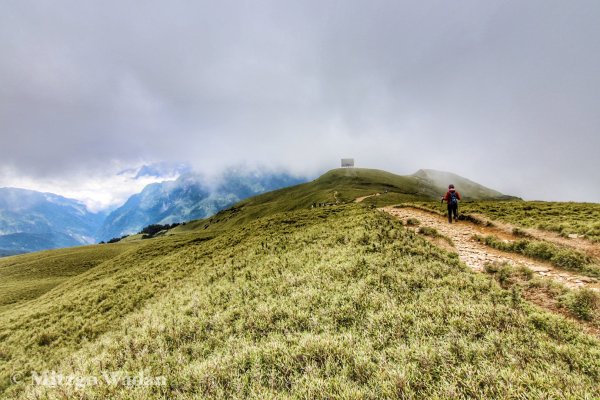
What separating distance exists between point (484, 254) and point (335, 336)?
1208 cm

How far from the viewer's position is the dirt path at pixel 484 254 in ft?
35.4

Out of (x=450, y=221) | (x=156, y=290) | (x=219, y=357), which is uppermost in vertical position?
(x=450, y=221)

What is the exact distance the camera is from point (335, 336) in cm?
788

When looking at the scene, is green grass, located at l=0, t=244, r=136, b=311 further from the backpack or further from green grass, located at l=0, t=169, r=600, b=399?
the backpack

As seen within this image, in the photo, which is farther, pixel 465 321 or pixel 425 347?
pixel 465 321

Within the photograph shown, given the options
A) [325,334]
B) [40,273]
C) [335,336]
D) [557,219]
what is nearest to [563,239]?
[557,219]

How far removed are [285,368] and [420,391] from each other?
3416 millimetres

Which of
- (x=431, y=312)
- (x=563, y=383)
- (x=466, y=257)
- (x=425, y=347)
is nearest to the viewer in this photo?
(x=563, y=383)

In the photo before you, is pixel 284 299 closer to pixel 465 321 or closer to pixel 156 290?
pixel 465 321

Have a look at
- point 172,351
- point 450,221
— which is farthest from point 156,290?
point 450,221

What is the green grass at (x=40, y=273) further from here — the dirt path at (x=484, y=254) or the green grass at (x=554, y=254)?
the green grass at (x=554, y=254)

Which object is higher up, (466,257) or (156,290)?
(466,257)

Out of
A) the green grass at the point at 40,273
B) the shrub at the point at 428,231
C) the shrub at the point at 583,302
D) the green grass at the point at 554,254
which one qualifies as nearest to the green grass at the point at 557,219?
the green grass at the point at 554,254

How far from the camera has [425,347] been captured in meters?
6.76
